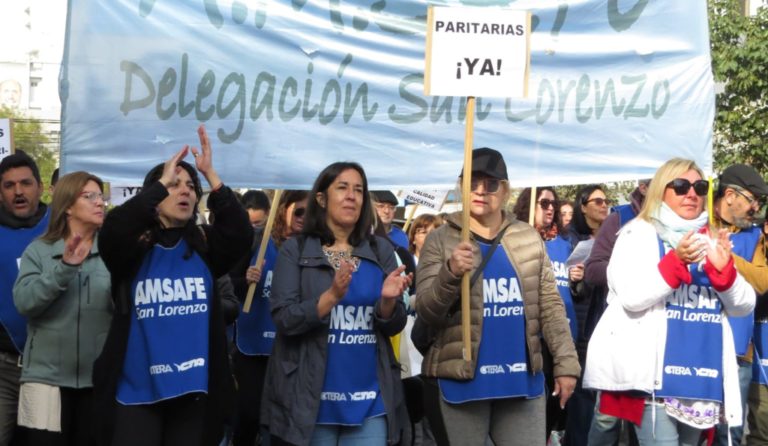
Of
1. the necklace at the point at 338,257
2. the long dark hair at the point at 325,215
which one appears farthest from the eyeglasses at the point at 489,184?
the necklace at the point at 338,257

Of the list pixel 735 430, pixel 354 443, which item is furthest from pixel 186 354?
pixel 735 430

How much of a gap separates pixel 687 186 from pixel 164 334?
105 inches

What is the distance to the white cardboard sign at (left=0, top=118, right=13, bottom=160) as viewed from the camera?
8984mm

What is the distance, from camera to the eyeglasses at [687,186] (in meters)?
6.10

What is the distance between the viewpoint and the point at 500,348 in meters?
5.92

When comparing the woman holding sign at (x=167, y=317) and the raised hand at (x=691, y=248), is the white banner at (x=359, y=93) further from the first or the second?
the raised hand at (x=691, y=248)

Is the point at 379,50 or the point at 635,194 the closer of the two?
the point at 379,50

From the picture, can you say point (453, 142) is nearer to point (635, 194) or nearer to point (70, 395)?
point (635, 194)

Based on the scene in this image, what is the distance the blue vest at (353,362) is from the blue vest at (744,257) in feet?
9.12

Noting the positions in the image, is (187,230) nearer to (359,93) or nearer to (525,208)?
(359,93)

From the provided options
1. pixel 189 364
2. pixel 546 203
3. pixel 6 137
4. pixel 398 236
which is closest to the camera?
pixel 189 364

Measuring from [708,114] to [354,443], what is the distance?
2737 mm

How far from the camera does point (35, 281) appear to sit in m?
6.27

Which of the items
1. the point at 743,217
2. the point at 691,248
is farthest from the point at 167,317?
the point at 743,217
